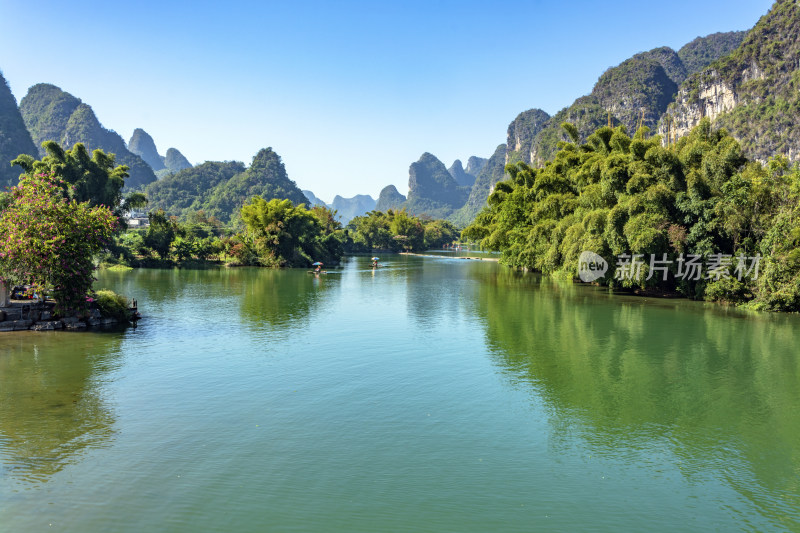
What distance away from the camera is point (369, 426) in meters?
10.8

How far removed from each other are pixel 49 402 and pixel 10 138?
12814 cm

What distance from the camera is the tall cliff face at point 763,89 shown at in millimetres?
97000

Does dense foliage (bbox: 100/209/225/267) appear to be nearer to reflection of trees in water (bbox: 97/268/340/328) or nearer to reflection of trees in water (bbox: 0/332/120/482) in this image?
reflection of trees in water (bbox: 97/268/340/328)

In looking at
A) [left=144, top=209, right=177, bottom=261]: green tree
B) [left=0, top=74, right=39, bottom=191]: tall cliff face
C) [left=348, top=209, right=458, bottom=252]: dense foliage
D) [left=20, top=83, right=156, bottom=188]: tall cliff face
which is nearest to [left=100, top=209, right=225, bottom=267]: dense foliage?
[left=144, top=209, right=177, bottom=261]: green tree

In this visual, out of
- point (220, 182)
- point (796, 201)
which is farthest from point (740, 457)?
point (220, 182)

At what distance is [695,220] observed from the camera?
29.2m

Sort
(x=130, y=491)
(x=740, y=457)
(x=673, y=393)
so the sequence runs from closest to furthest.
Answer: (x=130, y=491) < (x=740, y=457) < (x=673, y=393)

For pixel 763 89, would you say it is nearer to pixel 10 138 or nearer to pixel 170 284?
pixel 170 284

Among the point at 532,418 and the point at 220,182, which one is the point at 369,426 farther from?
the point at 220,182

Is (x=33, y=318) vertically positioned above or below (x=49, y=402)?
above

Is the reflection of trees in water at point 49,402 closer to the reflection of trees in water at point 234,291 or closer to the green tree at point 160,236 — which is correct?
the reflection of trees in water at point 234,291

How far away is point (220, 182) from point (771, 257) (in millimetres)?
148750

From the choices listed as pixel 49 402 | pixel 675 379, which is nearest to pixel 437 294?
pixel 675 379

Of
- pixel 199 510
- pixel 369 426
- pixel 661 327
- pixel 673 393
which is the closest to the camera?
pixel 199 510
